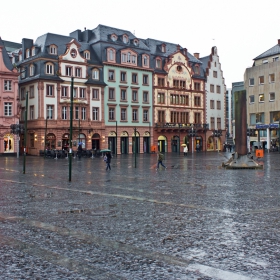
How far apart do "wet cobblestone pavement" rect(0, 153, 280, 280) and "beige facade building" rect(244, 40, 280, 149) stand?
58091 mm

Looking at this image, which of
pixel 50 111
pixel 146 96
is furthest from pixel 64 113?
pixel 146 96

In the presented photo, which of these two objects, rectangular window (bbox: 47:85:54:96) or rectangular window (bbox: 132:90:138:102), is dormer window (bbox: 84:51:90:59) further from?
rectangular window (bbox: 132:90:138:102)

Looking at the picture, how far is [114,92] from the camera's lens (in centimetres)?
6875

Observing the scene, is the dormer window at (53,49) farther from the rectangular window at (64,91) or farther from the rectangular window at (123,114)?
the rectangular window at (123,114)

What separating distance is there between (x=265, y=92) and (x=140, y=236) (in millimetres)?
67348

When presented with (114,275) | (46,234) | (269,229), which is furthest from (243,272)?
(46,234)

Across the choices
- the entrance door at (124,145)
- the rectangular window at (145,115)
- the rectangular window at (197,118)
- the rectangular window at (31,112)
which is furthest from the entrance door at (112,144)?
the rectangular window at (197,118)

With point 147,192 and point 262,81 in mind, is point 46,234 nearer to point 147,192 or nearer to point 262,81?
point 147,192

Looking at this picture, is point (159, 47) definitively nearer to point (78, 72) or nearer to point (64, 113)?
point (78, 72)

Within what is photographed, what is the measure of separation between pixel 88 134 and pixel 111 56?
12.6 metres

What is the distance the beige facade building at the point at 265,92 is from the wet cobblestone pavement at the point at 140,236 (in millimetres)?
58091

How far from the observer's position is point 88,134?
213ft

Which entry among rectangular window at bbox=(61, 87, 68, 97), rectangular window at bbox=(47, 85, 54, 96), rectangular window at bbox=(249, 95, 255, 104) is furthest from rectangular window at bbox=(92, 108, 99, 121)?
rectangular window at bbox=(249, 95, 255, 104)

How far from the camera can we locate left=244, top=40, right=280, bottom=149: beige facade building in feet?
232
